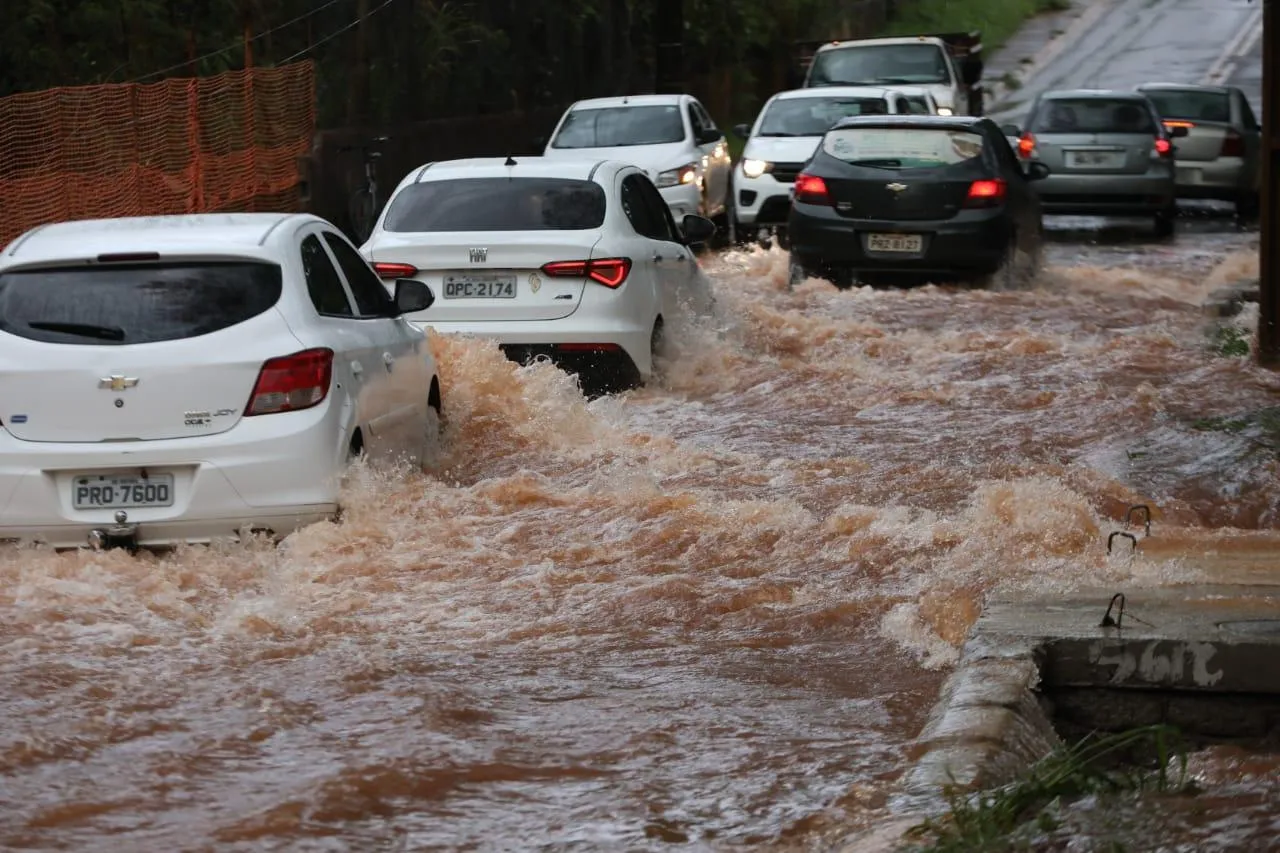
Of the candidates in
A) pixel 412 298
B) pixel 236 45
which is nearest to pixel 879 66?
pixel 236 45

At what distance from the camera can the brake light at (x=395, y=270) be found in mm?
11688

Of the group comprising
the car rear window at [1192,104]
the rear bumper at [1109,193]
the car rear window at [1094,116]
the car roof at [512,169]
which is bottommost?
the rear bumper at [1109,193]

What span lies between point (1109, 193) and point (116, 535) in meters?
17.5

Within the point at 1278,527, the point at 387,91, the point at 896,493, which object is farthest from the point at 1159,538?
the point at 387,91

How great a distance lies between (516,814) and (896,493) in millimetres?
4729

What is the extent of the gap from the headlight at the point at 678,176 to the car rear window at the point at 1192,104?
25.3ft

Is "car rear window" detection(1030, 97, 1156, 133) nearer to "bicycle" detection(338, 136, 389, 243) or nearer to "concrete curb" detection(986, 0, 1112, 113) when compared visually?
"bicycle" detection(338, 136, 389, 243)

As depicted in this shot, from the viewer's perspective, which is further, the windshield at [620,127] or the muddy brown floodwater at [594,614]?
the windshield at [620,127]

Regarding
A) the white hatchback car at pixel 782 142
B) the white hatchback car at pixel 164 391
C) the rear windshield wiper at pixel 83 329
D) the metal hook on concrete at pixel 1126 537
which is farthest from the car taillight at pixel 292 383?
the white hatchback car at pixel 782 142

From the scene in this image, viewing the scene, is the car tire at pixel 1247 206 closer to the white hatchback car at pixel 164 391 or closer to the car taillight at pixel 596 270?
the car taillight at pixel 596 270

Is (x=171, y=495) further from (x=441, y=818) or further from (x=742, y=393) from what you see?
(x=742, y=393)

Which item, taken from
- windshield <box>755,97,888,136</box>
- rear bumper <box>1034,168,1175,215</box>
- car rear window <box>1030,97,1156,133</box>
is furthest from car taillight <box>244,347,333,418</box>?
car rear window <box>1030,97,1156,133</box>

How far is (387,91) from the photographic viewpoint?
25219 millimetres

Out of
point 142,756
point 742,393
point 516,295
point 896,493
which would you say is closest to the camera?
point 142,756
